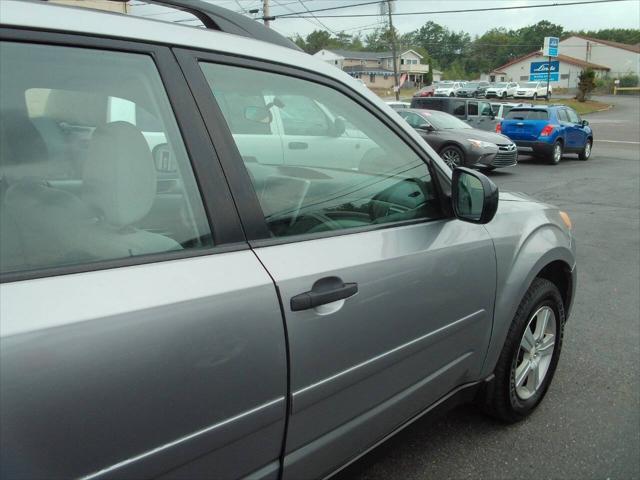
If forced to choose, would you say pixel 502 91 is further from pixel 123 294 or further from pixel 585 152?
pixel 123 294

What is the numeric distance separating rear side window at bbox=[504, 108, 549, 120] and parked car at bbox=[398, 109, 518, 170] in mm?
3626

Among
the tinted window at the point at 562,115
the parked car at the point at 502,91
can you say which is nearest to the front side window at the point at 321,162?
the tinted window at the point at 562,115

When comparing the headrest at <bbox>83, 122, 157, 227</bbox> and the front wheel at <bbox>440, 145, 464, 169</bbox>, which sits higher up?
the headrest at <bbox>83, 122, 157, 227</bbox>

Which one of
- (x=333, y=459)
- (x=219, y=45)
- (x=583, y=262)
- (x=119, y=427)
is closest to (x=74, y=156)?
(x=219, y=45)

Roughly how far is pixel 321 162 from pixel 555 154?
15846 mm

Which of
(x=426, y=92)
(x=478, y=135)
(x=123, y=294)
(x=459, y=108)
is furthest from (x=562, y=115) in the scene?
(x=426, y=92)

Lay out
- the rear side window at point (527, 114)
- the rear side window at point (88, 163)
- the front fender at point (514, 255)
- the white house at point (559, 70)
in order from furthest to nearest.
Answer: the white house at point (559, 70)
the rear side window at point (527, 114)
the front fender at point (514, 255)
the rear side window at point (88, 163)

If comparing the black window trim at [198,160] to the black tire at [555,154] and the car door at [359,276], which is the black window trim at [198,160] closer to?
the car door at [359,276]

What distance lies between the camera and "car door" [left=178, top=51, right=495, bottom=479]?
160 centimetres

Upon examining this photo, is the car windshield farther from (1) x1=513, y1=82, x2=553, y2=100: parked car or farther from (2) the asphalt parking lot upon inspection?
(1) x1=513, y1=82, x2=553, y2=100: parked car

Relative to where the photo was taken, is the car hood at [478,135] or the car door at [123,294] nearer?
the car door at [123,294]

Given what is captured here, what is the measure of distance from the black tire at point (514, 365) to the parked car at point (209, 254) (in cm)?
53

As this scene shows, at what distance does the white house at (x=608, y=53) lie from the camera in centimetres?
8412

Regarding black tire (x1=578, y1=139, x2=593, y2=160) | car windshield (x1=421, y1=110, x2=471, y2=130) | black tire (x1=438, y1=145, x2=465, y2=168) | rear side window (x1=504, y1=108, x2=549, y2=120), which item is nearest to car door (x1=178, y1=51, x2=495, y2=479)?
black tire (x1=438, y1=145, x2=465, y2=168)
